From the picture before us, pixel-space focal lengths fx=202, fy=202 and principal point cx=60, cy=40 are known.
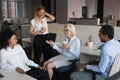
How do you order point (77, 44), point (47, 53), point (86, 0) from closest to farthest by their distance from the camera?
point (77, 44)
point (47, 53)
point (86, 0)

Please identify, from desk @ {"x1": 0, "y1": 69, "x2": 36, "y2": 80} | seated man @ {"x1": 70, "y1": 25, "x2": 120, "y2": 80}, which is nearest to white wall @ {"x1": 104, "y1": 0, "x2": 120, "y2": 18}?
seated man @ {"x1": 70, "y1": 25, "x2": 120, "y2": 80}

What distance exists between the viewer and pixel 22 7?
21.9 ft

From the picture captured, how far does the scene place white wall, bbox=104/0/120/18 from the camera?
10.0 m

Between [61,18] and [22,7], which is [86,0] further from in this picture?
[22,7]

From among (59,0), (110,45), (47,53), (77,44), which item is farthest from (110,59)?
(59,0)

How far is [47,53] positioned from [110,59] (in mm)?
1944

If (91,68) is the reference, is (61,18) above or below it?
above

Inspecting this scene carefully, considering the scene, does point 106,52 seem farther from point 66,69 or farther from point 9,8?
point 9,8

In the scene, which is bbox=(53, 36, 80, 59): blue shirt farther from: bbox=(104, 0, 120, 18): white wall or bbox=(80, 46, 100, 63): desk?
bbox=(104, 0, 120, 18): white wall

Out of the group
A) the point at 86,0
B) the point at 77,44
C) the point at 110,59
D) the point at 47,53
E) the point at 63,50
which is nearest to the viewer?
the point at 110,59

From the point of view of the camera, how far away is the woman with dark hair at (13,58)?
2.38 m

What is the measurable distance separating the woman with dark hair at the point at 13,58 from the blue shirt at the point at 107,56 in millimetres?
744

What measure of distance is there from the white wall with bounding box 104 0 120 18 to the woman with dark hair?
795cm

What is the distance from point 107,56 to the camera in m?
2.30
